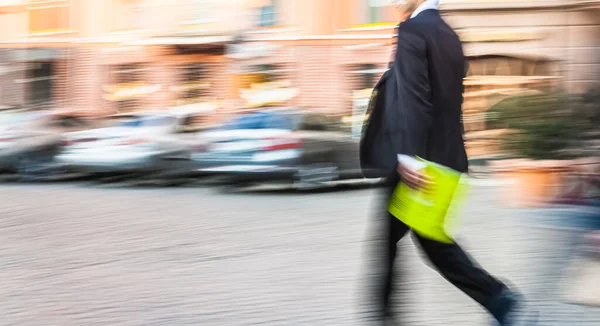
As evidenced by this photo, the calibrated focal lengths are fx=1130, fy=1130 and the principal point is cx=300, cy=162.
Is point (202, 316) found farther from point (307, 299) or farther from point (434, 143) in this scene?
point (434, 143)

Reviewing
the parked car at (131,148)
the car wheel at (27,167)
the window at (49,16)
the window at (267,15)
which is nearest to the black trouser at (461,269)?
the parked car at (131,148)

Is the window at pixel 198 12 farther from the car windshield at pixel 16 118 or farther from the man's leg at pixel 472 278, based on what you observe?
the man's leg at pixel 472 278

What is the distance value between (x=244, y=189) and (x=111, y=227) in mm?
5381

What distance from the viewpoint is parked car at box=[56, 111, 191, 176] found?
16.5 meters

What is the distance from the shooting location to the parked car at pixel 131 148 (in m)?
16.5

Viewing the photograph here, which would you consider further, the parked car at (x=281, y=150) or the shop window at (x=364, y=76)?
the shop window at (x=364, y=76)

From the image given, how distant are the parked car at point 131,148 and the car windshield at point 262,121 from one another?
106cm

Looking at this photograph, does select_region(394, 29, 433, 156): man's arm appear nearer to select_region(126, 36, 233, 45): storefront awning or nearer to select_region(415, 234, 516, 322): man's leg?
select_region(415, 234, 516, 322): man's leg

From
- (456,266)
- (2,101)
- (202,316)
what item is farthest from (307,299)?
(2,101)

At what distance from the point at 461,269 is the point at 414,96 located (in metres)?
0.72

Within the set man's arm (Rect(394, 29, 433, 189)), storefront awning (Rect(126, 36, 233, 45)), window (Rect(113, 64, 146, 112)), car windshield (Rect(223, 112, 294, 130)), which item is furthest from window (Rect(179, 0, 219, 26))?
man's arm (Rect(394, 29, 433, 189))

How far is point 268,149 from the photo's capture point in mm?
14984

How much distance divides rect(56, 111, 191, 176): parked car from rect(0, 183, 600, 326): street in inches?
121

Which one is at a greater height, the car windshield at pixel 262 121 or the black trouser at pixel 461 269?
the black trouser at pixel 461 269
